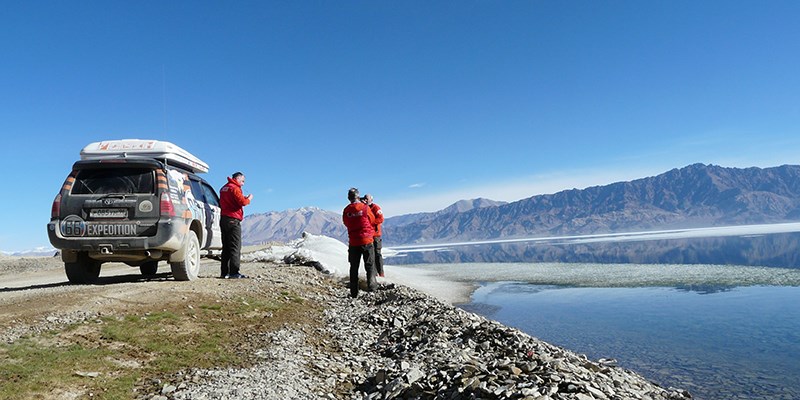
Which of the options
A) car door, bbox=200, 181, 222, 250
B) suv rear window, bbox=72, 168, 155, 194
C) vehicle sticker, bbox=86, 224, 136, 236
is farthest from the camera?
car door, bbox=200, 181, 222, 250

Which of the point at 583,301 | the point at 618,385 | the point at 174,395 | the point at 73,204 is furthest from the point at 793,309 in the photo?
the point at 73,204

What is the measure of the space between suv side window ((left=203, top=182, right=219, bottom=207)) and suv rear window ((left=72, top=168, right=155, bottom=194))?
316cm

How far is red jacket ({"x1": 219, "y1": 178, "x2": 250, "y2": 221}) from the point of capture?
42.5 ft

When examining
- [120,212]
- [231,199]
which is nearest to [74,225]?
[120,212]

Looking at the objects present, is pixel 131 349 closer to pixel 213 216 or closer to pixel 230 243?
pixel 230 243

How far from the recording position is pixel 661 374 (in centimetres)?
1042

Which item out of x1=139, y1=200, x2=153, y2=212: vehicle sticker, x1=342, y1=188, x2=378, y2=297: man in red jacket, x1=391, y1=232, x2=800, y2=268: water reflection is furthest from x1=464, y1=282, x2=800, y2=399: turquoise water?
x1=391, y1=232, x2=800, y2=268: water reflection

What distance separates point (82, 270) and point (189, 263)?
2.63m

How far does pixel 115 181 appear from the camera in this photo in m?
10.5

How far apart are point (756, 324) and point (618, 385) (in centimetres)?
1225

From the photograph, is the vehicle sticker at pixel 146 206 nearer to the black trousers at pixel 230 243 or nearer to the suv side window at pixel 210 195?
the black trousers at pixel 230 243

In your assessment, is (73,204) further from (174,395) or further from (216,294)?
(174,395)

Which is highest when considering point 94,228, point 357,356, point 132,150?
point 132,150

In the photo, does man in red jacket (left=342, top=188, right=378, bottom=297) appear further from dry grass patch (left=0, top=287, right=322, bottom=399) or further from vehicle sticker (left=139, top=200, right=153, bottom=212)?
vehicle sticker (left=139, top=200, right=153, bottom=212)
